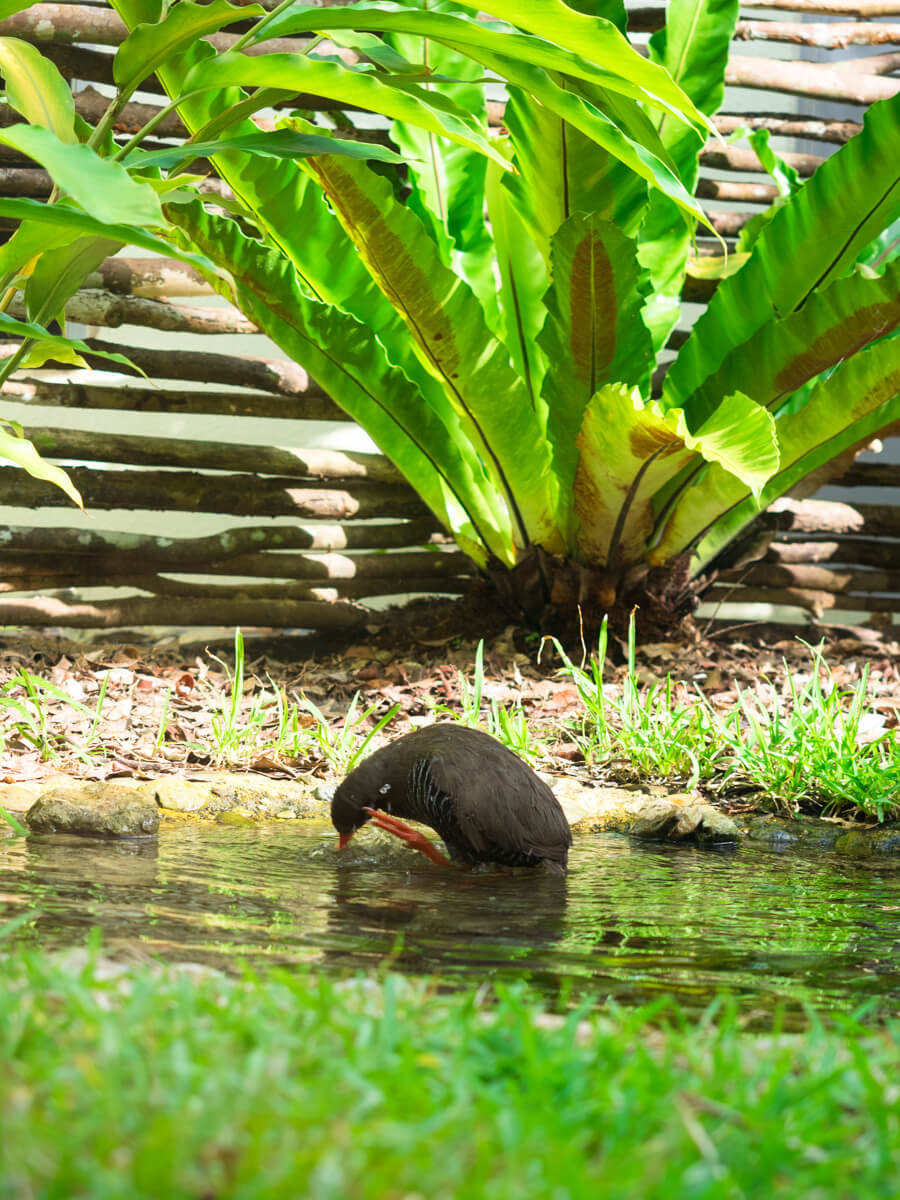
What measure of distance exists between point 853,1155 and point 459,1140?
0.35 m

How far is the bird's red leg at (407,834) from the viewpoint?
8.42 feet

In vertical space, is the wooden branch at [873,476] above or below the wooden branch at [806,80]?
below

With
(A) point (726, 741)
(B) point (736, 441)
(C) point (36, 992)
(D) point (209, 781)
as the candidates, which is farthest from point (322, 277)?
(C) point (36, 992)

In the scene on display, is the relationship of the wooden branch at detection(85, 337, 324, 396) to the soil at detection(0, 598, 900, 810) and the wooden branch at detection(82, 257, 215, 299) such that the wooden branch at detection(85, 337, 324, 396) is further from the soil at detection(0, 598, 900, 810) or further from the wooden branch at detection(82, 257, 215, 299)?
the soil at detection(0, 598, 900, 810)

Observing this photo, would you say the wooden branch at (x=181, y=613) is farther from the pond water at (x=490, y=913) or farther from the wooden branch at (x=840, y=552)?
the wooden branch at (x=840, y=552)

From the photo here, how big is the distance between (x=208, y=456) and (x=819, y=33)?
3703mm

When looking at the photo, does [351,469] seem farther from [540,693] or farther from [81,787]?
[81,787]

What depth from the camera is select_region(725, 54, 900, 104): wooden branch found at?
529cm

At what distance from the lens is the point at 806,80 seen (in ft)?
17.8

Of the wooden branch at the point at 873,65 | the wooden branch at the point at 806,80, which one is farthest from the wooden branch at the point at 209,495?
Answer: the wooden branch at the point at 873,65

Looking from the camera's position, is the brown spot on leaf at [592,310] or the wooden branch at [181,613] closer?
the brown spot on leaf at [592,310]

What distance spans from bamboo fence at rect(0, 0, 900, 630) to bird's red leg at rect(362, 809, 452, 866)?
251 centimetres

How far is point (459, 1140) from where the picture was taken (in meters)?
0.86

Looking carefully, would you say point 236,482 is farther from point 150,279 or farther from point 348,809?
point 348,809
